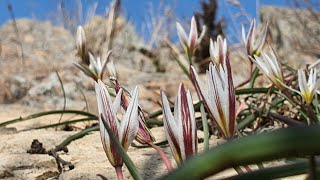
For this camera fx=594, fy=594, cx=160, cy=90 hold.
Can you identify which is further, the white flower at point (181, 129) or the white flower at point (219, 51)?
the white flower at point (219, 51)

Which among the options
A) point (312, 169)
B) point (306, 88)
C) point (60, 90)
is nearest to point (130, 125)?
point (312, 169)

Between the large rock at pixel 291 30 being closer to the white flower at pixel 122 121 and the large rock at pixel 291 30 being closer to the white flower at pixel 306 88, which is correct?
the white flower at pixel 306 88

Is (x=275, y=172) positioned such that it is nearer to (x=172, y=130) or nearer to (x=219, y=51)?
(x=172, y=130)

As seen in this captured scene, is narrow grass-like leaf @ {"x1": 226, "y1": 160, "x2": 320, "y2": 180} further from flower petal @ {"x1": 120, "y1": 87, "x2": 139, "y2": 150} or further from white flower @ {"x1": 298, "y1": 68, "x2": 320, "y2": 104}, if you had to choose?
white flower @ {"x1": 298, "y1": 68, "x2": 320, "y2": 104}

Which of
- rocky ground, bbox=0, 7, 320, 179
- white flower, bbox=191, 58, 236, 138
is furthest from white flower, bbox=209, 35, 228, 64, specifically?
white flower, bbox=191, 58, 236, 138

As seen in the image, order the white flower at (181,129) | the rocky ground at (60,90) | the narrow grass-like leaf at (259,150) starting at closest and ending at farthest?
the narrow grass-like leaf at (259,150)
the white flower at (181,129)
the rocky ground at (60,90)

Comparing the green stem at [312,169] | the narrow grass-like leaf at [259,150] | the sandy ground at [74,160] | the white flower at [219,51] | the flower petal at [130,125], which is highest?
the white flower at [219,51]

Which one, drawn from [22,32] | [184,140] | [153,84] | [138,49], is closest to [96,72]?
[184,140]

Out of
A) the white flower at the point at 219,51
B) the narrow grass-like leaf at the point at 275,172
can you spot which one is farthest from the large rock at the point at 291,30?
the narrow grass-like leaf at the point at 275,172
